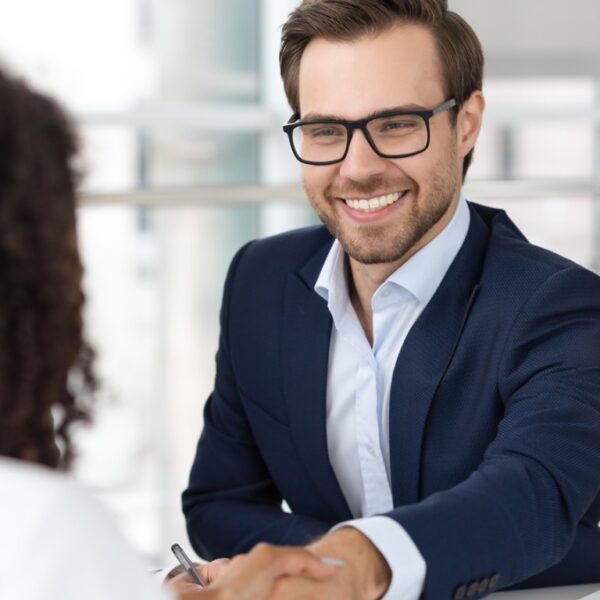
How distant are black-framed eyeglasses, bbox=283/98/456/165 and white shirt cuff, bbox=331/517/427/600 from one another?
0.67 metres

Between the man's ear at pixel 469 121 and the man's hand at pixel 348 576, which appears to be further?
the man's ear at pixel 469 121

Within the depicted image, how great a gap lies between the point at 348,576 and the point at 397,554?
71 mm

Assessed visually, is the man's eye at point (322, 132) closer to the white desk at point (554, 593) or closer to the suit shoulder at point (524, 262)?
the suit shoulder at point (524, 262)

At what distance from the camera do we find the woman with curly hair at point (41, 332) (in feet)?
2.35

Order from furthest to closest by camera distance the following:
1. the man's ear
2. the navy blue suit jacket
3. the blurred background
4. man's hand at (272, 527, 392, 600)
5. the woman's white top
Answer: the blurred background, the man's ear, the navy blue suit jacket, man's hand at (272, 527, 392, 600), the woman's white top

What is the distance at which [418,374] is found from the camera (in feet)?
5.79

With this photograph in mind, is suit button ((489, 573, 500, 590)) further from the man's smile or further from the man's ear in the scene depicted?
the man's ear

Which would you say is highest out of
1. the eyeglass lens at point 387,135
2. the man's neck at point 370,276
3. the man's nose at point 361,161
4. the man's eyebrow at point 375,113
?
the man's eyebrow at point 375,113

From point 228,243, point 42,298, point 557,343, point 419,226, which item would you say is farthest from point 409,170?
point 228,243

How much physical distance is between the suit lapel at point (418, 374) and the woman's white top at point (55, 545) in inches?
41.2

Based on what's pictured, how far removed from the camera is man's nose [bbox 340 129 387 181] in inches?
72.6

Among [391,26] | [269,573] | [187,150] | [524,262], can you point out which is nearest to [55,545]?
[269,573]

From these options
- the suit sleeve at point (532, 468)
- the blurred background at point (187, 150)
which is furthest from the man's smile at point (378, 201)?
the blurred background at point (187, 150)

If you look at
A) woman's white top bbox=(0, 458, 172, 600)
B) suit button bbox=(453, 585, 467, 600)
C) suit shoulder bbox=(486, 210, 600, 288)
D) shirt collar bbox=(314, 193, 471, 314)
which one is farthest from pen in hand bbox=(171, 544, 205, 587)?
woman's white top bbox=(0, 458, 172, 600)
